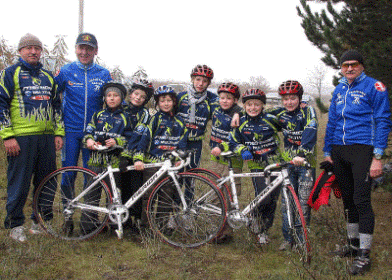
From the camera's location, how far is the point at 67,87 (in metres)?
4.87

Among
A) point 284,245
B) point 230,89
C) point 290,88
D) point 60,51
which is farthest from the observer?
point 60,51

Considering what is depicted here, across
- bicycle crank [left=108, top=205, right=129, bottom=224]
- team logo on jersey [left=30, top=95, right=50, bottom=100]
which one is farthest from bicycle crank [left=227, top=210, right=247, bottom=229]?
team logo on jersey [left=30, top=95, right=50, bottom=100]

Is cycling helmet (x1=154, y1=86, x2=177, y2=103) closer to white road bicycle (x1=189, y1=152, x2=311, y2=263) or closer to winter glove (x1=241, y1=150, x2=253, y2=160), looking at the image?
white road bicycle (x1=189, y1=152, x2=311, y2=263)

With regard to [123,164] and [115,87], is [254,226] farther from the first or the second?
[115,87]

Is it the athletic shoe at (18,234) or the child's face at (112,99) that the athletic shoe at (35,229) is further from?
the child's face at (112,99)

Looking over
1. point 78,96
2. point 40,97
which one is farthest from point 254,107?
point 40,97

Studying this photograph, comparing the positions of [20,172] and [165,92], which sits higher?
[165,92]

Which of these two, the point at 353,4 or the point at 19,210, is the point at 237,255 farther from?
the point at 353,4

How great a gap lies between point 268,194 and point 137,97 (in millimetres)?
1975

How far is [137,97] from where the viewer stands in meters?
4.75

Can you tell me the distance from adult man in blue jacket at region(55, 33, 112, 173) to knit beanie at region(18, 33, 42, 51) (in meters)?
0.51

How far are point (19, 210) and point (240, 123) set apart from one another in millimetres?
2835

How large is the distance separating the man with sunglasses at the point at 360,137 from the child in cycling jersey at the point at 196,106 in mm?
1622

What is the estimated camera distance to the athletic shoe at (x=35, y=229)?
470 centimetres
